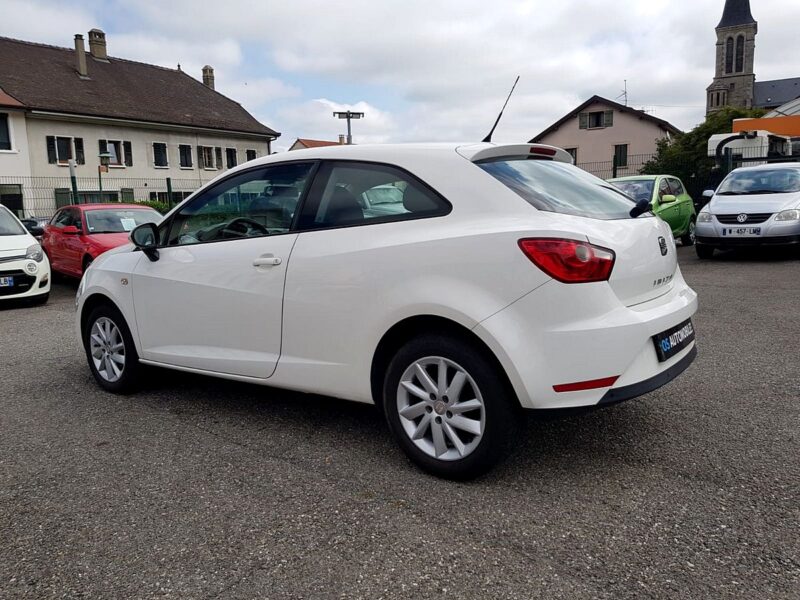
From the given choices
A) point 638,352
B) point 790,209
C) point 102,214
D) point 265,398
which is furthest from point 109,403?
point 790,209

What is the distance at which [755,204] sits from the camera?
1116 cm

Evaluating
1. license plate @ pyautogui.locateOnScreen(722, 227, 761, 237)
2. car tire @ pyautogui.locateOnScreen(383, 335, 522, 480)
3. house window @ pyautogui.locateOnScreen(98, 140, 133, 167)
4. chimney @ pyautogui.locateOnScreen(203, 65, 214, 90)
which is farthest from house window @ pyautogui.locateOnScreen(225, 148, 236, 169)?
car tire @ pyautogui.locateOnScreen(383, 335, 522, 480)

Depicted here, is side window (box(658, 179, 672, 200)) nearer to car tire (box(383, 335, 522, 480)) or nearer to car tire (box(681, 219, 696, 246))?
car tire (box(681, 219, 696, 246))

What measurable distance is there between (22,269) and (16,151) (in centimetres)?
3065

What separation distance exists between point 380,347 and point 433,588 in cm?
127

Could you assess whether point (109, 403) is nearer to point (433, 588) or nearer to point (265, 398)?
point (265, 398)

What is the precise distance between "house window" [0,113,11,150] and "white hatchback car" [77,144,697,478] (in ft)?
121

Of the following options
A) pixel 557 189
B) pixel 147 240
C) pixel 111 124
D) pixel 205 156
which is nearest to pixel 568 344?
pixel 557 189

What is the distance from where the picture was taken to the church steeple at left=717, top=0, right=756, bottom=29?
10062 centimetres

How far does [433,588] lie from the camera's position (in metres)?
2.41

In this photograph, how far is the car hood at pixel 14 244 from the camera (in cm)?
941

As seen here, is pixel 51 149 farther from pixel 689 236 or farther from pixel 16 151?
pixel 689 236

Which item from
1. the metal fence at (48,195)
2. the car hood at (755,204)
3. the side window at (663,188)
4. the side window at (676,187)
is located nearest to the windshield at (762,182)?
the car hood at (755,204)

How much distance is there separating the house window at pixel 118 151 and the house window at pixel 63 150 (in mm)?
1326
